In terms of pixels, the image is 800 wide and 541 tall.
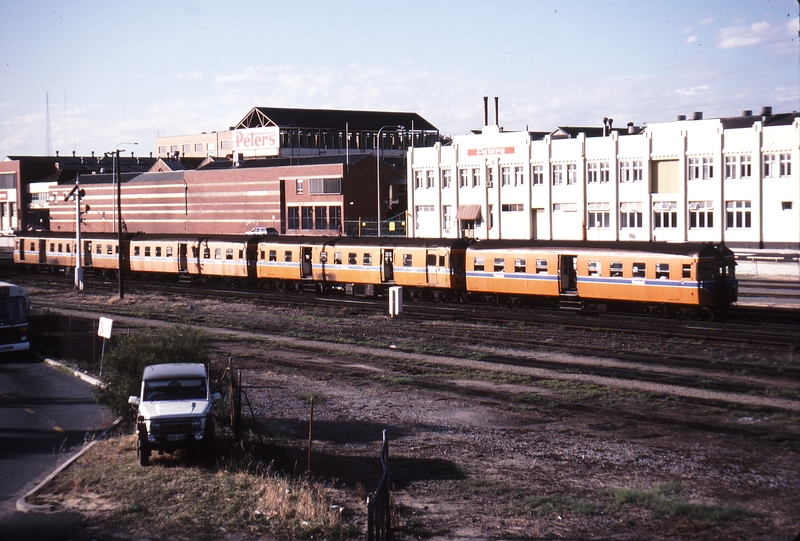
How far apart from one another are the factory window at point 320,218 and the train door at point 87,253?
88.9ft

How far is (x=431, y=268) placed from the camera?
41594 millimetres

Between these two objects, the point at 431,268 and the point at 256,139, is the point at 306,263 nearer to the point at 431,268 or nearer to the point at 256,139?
the point at 431,268

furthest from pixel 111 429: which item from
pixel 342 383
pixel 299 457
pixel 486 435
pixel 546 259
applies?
pixel 546 259

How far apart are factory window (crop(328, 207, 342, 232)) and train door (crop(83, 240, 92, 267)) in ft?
86.5

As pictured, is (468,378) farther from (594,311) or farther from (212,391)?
(594,311)

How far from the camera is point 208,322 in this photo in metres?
38.3

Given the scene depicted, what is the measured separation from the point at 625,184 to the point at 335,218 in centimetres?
3071

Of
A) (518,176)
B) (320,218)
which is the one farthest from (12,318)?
(320,218)

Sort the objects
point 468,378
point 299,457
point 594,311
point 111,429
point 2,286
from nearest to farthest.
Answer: point 299,457, point 111,429, point 468,378, point 2,286, point 594,311

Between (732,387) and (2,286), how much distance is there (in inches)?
999

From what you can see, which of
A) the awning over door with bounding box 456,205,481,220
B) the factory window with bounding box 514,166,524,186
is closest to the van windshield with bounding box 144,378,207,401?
the factory window with bounding box 514,166,524,186

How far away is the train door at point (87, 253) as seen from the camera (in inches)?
2486

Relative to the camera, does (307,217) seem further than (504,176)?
Yes

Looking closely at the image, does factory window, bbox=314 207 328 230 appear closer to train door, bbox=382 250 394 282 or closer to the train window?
train door, bbox=382 250 394 282
